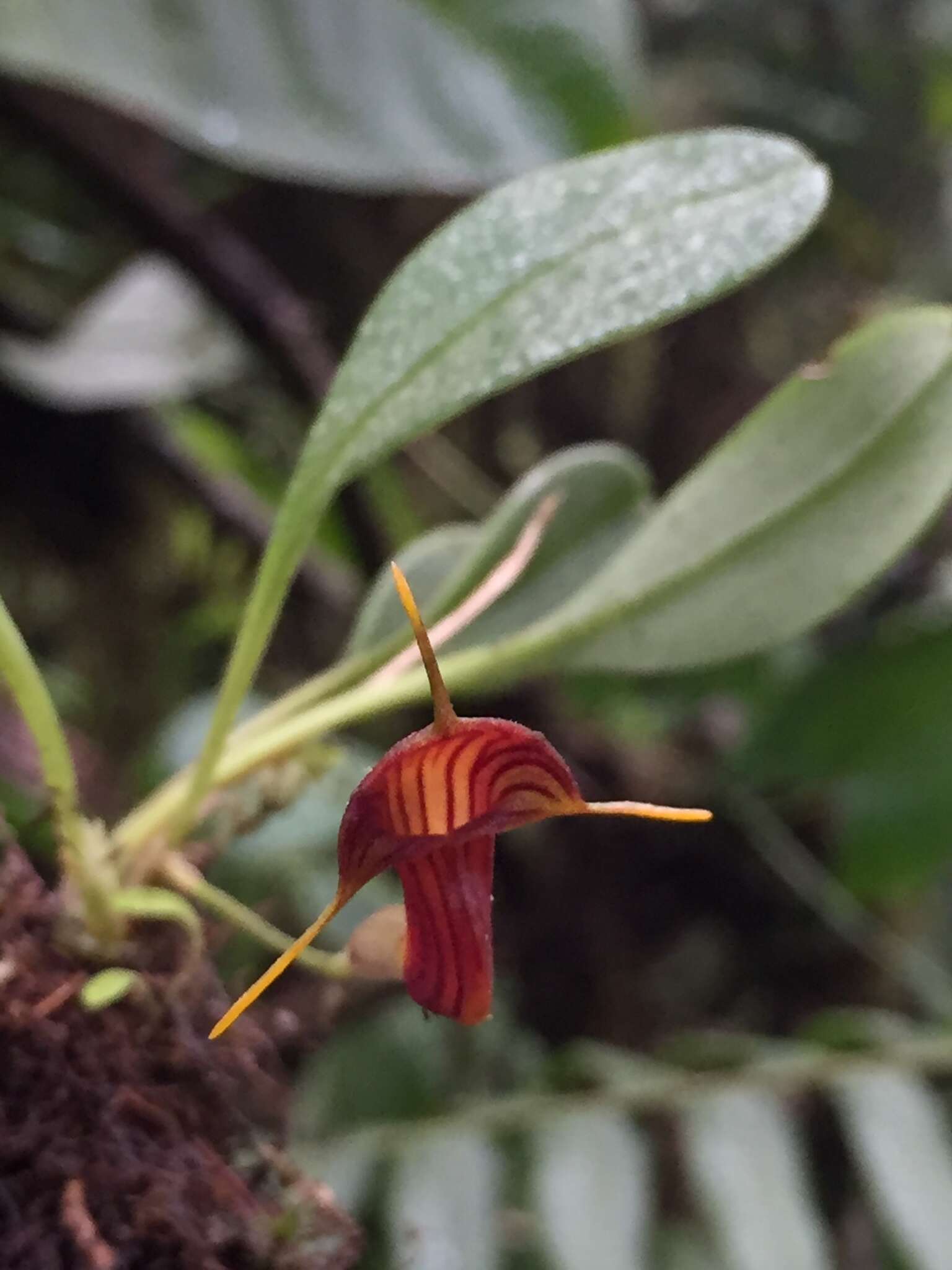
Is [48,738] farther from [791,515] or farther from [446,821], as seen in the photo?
[791,515]

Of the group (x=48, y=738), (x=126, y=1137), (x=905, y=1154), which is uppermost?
(x=48, y=738)

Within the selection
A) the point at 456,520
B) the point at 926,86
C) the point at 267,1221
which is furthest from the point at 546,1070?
the point at 926,86

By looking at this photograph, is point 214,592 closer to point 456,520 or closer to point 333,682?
point 456,520

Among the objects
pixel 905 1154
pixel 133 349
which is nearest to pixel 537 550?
pixel 905 1154

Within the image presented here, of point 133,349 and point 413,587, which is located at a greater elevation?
point 133,349

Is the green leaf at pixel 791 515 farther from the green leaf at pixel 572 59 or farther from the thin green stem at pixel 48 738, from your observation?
the green leaf at pixel 572 59

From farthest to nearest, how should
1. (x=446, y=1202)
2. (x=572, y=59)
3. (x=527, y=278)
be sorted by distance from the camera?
1. (x=572, y=59)
2. (x=446, y=1202)
3. (x=527, y=278)
